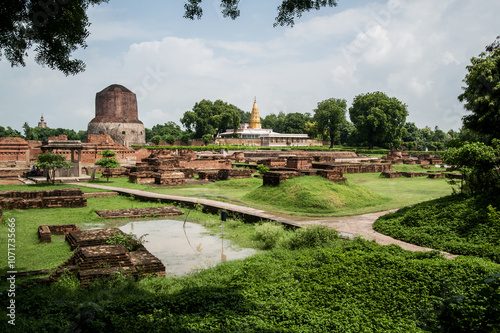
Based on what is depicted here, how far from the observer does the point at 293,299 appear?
4254 millimetres

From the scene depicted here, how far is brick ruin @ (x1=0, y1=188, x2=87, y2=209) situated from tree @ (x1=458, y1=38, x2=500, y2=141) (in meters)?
12.9

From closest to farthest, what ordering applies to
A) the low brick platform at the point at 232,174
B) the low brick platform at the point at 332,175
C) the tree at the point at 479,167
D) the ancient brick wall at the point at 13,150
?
the tree at the point at 479,167
the low brick platform at the point at 332,175
the low brick platform at the point at 232,174
the ancient brick wall at the point at 13,150

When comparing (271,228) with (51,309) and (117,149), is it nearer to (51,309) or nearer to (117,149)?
(51,309)

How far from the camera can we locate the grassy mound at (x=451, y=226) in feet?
19.2

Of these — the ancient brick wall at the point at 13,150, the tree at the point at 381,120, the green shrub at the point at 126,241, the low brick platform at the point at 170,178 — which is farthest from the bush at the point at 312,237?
the tree at the point at 381,120

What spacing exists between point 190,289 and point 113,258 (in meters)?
1.36

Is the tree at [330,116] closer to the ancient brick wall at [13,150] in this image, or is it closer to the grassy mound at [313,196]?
the ancient brick wall at [13,150]

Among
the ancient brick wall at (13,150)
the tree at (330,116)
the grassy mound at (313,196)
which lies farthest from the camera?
the tree at (330,116)

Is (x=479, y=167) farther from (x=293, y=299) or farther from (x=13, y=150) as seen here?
(x=13, y=150)

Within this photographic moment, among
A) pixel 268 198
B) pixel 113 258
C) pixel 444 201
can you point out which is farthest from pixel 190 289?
pixel 268 198

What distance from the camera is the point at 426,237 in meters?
6.48

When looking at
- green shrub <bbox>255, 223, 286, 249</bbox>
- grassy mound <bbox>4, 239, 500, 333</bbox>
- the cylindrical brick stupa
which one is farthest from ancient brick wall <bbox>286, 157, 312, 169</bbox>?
the cylindrical brick stupa

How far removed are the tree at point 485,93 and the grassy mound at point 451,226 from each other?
6112 millimetres

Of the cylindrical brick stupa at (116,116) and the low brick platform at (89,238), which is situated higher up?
the cylindrical brick stupa at (116,116)
